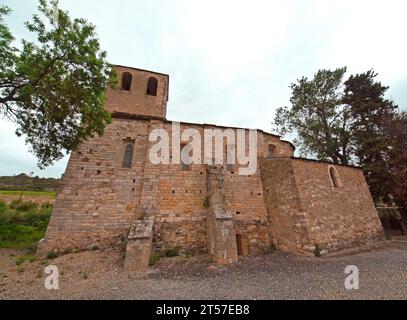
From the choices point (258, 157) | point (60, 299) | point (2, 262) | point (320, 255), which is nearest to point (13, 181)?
point (2, 262)

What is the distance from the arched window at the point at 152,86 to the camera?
584 inches

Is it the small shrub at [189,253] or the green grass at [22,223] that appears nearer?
the small shrub at [189,253]

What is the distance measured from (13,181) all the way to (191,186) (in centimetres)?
3747

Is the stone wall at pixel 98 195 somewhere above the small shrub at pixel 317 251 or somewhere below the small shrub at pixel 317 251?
above

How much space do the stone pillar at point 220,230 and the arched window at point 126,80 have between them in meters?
11.3

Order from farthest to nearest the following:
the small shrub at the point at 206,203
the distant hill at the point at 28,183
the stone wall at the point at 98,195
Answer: the distant hill at the point at 28,183 → the small shrub at the point at 206,203 → the stone wall at the point at 98,195

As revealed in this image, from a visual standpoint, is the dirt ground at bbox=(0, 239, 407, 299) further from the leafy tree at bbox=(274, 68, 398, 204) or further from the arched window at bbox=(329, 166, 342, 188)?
the leafy tree at bbox=(274, 68, 398, 204)

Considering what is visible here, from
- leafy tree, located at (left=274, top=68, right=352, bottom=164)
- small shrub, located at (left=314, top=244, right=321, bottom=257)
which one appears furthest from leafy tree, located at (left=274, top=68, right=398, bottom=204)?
small shrub, located at (left=314, top=244, right=321, bottom=257)

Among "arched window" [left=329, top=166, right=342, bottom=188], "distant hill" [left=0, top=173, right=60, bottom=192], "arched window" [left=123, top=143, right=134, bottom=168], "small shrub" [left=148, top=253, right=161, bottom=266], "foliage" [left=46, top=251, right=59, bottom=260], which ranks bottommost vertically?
"small shrub" [left=148, top=253, right=161, bottom=266]

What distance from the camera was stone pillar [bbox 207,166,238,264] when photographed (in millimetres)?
7139

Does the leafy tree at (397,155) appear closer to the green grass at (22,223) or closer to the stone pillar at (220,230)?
the stone pillar at (220,230)

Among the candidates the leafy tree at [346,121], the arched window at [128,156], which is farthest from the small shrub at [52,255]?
the leafy tree at [346,121]

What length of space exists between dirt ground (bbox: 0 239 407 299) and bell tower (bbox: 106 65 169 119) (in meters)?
9.75

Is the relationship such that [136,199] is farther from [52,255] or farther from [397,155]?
[397,155]
